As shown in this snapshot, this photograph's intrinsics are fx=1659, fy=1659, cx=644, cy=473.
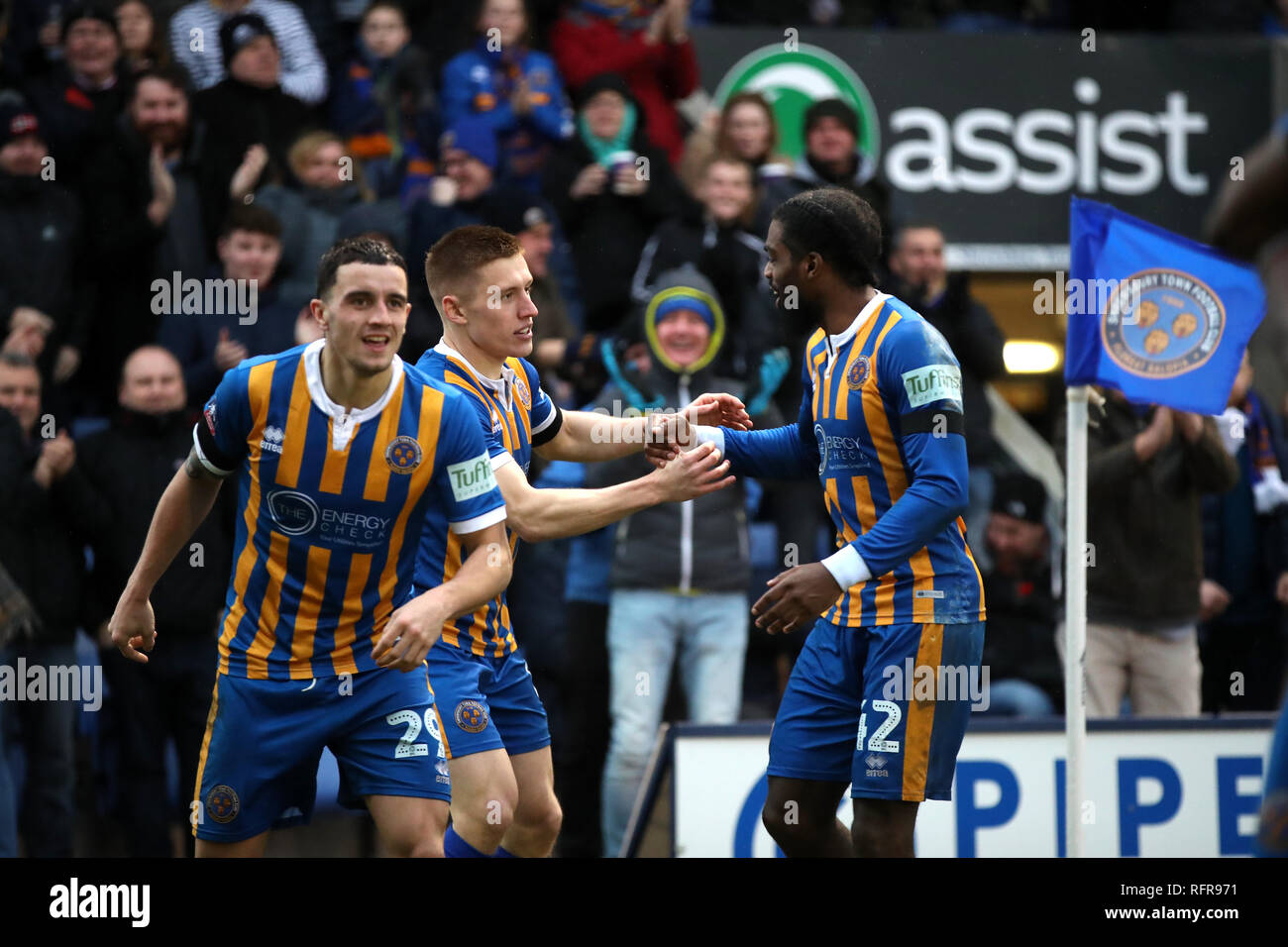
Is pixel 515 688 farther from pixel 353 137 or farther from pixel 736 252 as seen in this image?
pixel 353 137

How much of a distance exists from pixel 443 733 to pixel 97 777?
3769 millimetres

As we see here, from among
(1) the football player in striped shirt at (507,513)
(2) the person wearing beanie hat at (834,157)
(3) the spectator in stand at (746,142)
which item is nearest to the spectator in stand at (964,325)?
(2) the person wearing beanie hat at (834,157)

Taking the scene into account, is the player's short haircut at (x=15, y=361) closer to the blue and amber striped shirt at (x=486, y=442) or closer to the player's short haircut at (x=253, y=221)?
the player's short haircut at (x=253, y=221)

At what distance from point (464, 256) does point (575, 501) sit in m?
0.97

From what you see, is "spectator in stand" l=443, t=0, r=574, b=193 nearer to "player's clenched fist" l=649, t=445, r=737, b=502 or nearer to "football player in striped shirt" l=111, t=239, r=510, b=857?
"player's clenched fist" l=649, t=445, r=737, b=502

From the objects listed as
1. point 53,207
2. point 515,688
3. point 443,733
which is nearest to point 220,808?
point 443,733

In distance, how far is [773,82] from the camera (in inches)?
421

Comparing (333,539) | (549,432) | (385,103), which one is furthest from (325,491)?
(385,103)

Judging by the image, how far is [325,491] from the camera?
5.08 metres

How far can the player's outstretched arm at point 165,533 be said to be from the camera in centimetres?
515

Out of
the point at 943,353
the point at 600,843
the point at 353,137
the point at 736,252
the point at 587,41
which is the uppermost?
the point at 587,41

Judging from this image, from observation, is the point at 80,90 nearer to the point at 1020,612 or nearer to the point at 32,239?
the point at 32,239

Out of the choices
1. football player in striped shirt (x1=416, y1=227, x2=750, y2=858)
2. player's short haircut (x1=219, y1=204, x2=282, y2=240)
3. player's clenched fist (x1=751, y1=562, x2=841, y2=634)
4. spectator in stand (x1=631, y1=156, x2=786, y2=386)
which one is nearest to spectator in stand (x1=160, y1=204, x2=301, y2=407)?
player's short haircut (x1=219, y1=204, x2=282, y2=240)

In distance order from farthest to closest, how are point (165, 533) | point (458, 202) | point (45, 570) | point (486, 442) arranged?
point (458, 202) → point (45, 570) → point (486, 442) → point (165, 533)
